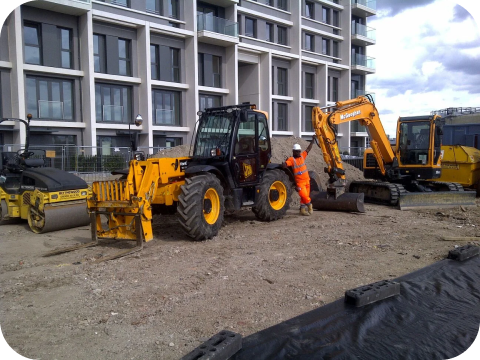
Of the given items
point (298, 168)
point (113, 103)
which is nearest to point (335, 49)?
point (113, 103)

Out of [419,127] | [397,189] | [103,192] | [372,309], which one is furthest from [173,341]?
[419,127]

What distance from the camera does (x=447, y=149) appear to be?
16.3 m

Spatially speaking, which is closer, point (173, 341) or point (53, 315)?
point (173, 341)

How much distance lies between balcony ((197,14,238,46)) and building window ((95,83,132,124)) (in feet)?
21.5

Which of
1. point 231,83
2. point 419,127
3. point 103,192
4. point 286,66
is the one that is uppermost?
point 286,66

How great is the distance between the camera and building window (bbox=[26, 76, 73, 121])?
72.4ft

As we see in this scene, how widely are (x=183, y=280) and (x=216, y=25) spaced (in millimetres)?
26339

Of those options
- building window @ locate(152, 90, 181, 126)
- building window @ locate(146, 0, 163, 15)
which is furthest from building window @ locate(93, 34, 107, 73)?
building window @ locate(146, 0, 163, 15)

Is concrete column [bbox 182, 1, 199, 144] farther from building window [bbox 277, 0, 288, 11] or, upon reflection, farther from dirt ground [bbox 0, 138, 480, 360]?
dirt ground [bbox 0, 138, 480, 360]

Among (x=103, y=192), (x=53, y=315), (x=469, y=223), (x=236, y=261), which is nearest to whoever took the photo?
(x=53, y=315)

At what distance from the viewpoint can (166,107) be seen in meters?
27.8

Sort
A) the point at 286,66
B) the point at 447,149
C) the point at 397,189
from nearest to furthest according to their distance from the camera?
1. the point at 397,189
2. the point at 447,149
3. the point at 286,66

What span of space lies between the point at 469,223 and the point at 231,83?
74.5ft

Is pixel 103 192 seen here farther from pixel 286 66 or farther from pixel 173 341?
pixel 286 66
